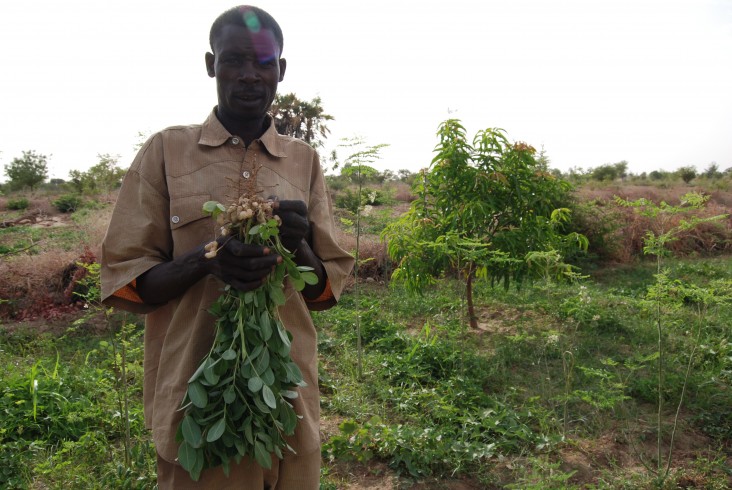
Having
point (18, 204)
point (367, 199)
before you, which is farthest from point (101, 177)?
point (367, 199)

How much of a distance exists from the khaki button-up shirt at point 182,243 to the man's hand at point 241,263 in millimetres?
153

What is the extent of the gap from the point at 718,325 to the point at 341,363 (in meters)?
4.08

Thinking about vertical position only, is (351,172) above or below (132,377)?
above

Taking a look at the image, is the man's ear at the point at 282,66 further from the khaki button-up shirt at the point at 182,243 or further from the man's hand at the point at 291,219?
the man's hand at the point at 291,219

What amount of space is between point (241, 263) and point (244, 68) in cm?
54

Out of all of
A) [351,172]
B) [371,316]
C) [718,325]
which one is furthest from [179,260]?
[718,325]

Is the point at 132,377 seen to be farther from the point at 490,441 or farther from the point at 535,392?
the point at 535,392

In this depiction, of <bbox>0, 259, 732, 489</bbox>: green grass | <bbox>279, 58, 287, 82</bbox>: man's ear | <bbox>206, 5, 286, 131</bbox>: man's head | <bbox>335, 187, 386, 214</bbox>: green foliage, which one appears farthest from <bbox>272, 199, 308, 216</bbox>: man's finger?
<bbox>335, 187, 386, 214</bbox>: green foliage

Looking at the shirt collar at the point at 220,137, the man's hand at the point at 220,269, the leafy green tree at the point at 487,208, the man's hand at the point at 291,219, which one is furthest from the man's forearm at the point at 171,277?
the leafy green tree at the point at 487,208

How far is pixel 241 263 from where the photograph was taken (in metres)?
1.18

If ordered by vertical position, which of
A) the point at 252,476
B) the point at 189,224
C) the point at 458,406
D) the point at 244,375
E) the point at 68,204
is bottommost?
the point at 458,406

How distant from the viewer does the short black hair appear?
4.44ft

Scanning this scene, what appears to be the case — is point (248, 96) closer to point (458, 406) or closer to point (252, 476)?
point (252, 476)

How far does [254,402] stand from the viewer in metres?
1.24
